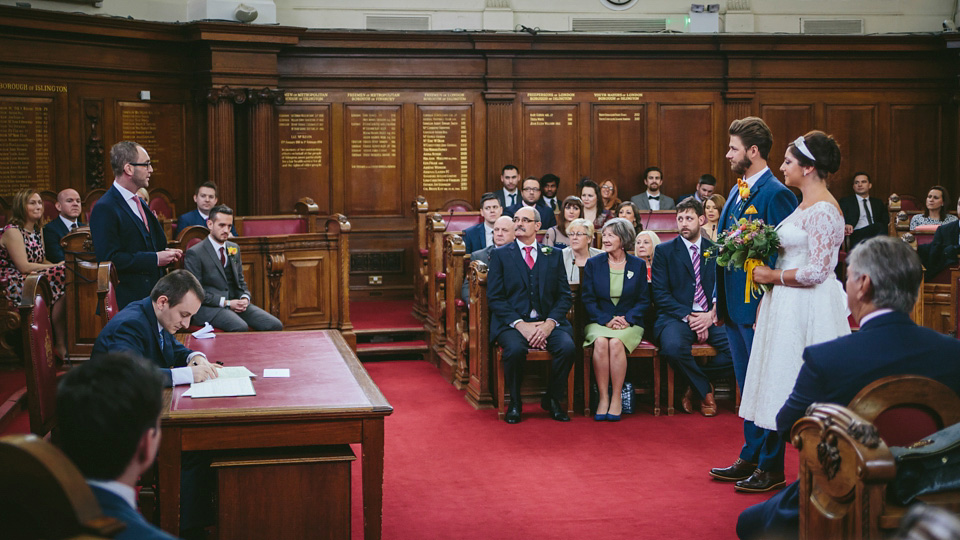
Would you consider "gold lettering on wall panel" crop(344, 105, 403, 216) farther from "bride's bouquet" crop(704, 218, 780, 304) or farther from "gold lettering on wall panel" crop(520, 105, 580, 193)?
"bride's bouquet" crop(704, 218, 780, 304)

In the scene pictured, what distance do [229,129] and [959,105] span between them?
866cm

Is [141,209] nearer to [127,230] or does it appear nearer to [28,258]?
[127,230]

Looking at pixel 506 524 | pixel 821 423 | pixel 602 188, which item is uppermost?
pixel 602 188

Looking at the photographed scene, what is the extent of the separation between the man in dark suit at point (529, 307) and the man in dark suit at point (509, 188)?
11.7 ft

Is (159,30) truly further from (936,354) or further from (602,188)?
(936,354)

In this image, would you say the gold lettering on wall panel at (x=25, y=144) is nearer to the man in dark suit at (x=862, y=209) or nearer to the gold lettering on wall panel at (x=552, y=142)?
the gold lettering on wall panel at (x=552, y=142)

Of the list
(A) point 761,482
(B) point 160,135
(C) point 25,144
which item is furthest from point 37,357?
(B) point 160,135

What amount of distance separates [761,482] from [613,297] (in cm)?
215

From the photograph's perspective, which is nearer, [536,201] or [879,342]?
[879,342]

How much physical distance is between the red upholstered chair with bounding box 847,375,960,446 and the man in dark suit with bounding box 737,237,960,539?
151 mm

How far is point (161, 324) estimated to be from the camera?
385cm

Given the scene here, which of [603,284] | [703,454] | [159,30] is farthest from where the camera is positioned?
[159,30]

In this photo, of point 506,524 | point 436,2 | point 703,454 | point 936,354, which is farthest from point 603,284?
point 436,2

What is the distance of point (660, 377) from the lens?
259 inches
